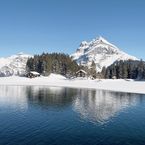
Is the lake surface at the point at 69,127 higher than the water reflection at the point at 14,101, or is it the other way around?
the water reflection at the point at 14,101

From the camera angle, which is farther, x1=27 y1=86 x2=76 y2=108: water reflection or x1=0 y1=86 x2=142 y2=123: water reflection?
x1=27 y1=86 x2=76 y2=108: water reflection

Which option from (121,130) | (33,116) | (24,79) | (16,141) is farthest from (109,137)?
(24,79)

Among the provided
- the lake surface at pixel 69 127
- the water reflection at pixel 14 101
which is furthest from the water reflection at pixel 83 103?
the lake surface at pixel 69 127

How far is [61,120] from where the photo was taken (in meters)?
54.3

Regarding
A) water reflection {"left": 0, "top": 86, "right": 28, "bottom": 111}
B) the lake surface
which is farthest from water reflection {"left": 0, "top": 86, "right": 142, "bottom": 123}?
the lake surface

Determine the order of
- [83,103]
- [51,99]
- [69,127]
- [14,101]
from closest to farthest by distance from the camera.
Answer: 1. [69,127]
2. [14,101]
3. [83,103]
4. [51,99]

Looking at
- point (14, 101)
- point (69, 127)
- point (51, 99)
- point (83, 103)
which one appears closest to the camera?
point (69, 127)

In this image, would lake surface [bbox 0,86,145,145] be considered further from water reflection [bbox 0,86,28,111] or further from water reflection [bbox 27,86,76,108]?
water reflection [bbox 27,86,76,108]

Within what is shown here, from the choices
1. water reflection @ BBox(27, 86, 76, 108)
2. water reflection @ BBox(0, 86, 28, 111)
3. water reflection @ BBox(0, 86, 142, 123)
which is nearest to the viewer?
water reflection @ BBox(0, 86, 142, 123)

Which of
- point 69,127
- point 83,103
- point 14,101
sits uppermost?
point 14,101

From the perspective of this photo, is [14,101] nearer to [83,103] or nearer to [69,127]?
[83,103]

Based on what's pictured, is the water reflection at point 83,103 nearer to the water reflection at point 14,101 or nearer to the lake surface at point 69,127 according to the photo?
the water reflection at point 14,101

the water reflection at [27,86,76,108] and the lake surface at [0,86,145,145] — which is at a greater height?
the water reflection at [27,86,76,108]

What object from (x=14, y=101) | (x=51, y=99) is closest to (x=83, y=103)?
(x=51, y=99)
